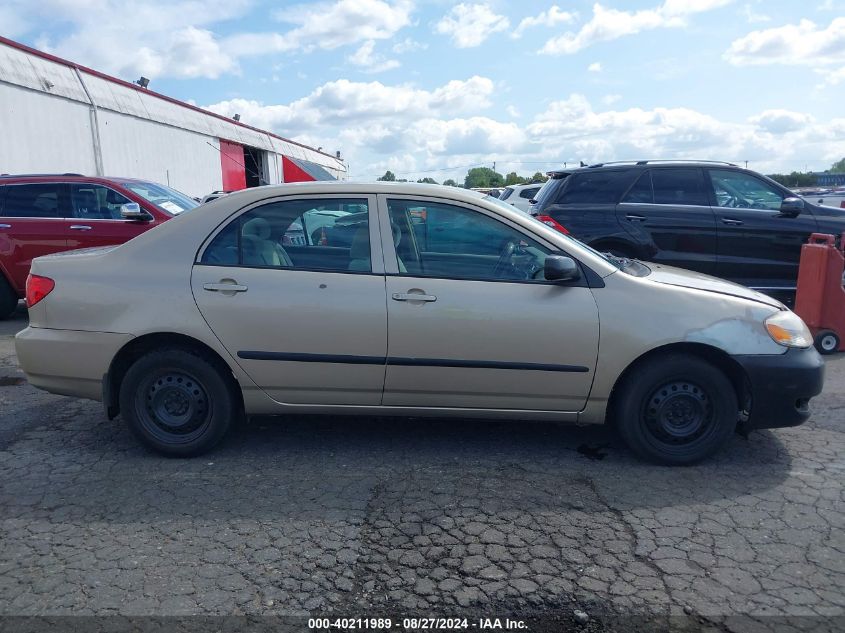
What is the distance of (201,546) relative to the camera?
332 cm

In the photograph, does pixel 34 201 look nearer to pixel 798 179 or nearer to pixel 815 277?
pixel 815 277

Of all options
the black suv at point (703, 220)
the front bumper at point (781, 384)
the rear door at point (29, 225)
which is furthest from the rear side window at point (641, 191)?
the rear door at point (29, 225)

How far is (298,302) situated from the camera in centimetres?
417

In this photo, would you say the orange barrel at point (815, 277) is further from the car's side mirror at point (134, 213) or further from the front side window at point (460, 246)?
the car's side mirror at point (134, 213)

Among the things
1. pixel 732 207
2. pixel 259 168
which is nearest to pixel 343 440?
pixel 732 207

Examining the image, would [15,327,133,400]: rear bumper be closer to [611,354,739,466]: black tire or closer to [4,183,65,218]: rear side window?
[611,354,739,466]: black tire

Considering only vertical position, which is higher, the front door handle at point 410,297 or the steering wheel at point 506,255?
the steering wheel at point 506,255

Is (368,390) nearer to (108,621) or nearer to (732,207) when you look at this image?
(108,621)

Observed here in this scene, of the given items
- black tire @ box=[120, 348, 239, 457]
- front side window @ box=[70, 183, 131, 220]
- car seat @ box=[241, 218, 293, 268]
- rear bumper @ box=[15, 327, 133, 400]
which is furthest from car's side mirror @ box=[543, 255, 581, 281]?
front side window @ box=[70, 183, 131, 220]

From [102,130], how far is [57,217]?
9.81 m

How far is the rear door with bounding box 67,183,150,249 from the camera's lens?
895cm

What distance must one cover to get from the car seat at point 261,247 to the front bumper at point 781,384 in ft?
9.02

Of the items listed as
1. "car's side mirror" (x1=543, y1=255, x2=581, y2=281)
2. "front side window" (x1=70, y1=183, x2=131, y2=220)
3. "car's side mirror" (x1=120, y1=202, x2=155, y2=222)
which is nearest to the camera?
"car's side mirror" (x1=543, y1=255, x2=581, y2=281)

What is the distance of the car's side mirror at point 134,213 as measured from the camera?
873 cm
